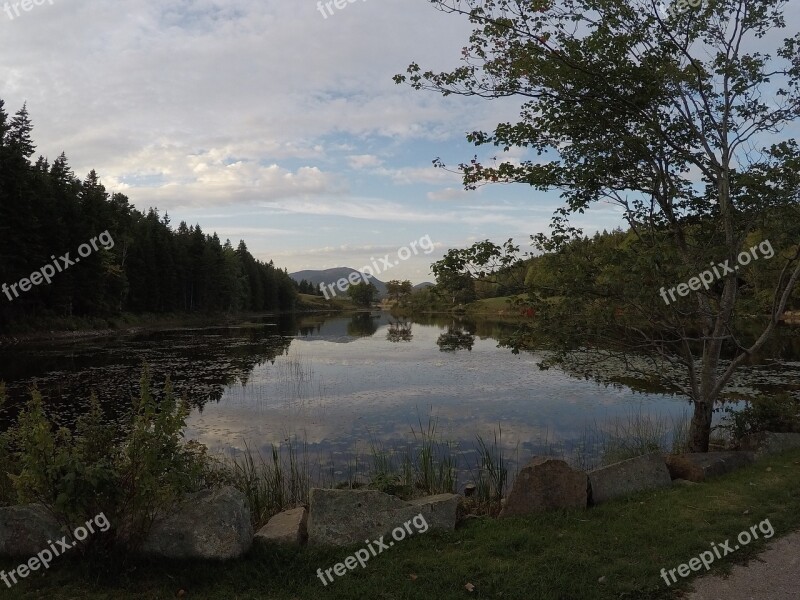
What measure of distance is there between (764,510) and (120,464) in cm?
791

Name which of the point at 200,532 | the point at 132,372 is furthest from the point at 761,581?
the point at 132,372

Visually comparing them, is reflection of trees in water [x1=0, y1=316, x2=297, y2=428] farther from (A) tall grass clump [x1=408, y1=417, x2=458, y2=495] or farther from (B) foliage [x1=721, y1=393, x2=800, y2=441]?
(B) foliage [x1=721, y1=393, x2=800, y2=441]

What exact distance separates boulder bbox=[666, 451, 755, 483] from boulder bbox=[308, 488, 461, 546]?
453 cm

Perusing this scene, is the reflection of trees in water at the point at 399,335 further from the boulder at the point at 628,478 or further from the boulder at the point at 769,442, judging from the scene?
the boulder at the point at 628,478

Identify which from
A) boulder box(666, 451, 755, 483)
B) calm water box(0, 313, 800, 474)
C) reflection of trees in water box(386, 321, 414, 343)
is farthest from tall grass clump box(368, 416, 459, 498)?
reflection of trees in water box(386, 321, 414, 343)

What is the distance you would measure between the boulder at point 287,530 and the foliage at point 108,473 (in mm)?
1148

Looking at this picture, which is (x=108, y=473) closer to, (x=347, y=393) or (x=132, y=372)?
(x=347, y=393)

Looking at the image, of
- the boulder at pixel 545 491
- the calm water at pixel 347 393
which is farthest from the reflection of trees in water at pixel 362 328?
the boulder at pixel 545 491

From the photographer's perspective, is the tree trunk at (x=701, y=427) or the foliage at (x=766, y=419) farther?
the foliage at (x=766, y=419)

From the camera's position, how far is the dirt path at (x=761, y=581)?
195 inches

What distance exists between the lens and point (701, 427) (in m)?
10.2

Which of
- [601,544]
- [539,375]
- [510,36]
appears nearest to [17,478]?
[601,544]

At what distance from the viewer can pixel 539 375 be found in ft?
81.1

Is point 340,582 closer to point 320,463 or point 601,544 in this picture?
point 601,544
